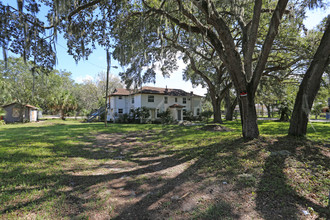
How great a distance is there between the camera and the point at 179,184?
4.08m

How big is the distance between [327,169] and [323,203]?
5.21 feet

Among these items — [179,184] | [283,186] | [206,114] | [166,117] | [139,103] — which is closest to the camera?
[283,186]

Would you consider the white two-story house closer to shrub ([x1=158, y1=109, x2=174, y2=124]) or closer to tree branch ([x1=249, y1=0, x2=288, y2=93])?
shrub ([x1=158, y1=109, x2=174, y2=124])

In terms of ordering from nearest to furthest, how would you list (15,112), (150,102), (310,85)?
(310,85)
(150,102)
(15,112)

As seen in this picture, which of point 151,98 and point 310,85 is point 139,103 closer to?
point 151,98

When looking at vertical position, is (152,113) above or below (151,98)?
below

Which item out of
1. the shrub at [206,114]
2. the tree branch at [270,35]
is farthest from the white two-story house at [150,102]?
the tree branch at [270,35]

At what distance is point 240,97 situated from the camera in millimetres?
6891

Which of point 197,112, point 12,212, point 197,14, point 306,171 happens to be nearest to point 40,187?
point 12,212

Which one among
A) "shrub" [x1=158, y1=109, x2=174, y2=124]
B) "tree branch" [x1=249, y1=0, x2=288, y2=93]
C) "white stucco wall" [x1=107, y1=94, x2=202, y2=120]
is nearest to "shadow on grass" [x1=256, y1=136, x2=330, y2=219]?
"tree branch" [x1=249, y1=0, x2=288, y2=93]

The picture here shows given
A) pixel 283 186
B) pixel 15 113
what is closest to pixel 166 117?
pixel 283 186

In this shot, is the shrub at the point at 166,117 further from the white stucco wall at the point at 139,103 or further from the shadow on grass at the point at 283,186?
the shadow on grass at the point at 283,186

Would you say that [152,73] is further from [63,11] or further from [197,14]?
[63,11]

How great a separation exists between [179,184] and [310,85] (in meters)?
5.67
